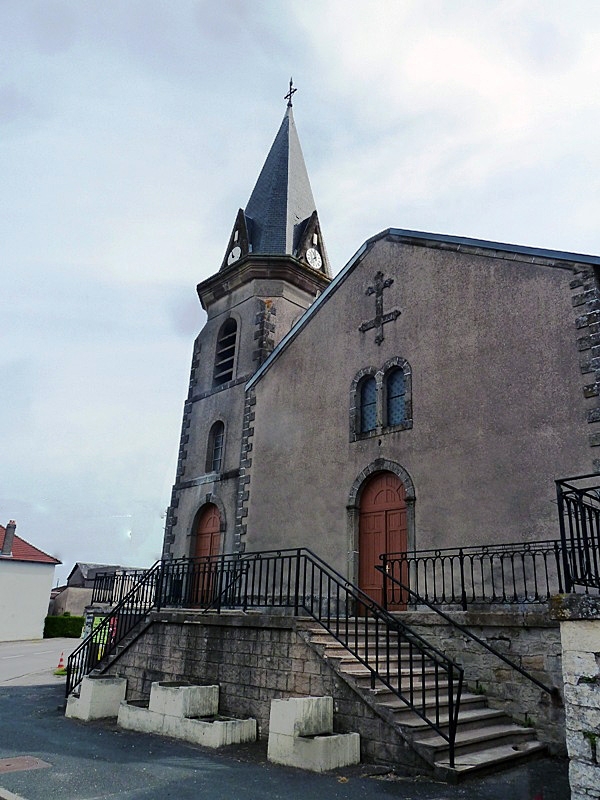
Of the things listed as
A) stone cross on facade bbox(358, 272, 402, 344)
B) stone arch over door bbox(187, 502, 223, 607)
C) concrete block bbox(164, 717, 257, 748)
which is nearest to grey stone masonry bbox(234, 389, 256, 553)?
stone arch over door bbox(187, 502, 223, 607)

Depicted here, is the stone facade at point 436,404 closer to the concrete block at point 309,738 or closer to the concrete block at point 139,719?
the concrete block at point 309,738

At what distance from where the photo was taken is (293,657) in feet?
26.6

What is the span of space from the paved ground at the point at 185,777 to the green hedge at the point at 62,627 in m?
27.7

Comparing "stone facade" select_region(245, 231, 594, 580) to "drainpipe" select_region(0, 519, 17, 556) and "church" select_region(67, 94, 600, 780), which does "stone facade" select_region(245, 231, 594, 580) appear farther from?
"drainpipe" select_region(0, 519, 17, 556)

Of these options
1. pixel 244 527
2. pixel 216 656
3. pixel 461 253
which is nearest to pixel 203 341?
pixel 244 527

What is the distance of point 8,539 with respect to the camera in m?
33.4

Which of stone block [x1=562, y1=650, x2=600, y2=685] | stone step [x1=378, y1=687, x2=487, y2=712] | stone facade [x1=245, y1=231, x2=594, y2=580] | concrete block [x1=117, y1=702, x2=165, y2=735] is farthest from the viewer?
stone facade [x1=245, y1=231, x2=594, y2=580]

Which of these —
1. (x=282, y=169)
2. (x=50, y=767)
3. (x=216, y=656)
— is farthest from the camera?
(x=282, y=169)

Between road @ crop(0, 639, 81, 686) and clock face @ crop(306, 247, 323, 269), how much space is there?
13161 millimetres

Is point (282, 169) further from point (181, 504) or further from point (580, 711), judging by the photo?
point (580, 711)

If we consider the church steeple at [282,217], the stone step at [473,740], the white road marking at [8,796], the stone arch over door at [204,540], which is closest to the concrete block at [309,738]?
the stone step at [473,740]

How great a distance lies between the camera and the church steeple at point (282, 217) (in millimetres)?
18922

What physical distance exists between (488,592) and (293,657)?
312cm

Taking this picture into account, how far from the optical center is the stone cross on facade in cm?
1255
